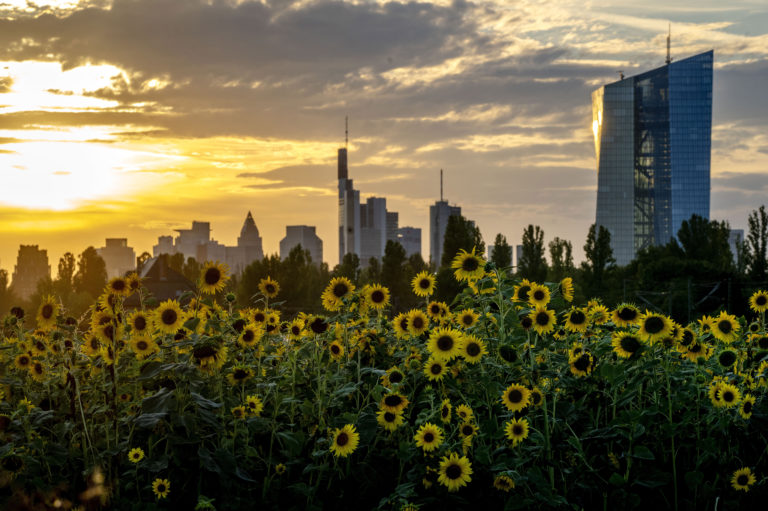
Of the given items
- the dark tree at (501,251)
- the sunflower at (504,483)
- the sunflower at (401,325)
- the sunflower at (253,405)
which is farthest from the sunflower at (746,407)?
the dark tree at (501,251)

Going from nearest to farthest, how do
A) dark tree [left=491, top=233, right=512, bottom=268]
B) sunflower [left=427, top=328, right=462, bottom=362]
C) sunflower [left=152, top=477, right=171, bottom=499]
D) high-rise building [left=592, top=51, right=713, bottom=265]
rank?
sunflower [left=152, top=477, right=171, bottom=499], sunflower [left=427, top=328, right=462, bottom=362], dark tree [left=491, top=233, right=512, bottom=268], high-rise building [left=592, top=51, right=713, bottom=265]

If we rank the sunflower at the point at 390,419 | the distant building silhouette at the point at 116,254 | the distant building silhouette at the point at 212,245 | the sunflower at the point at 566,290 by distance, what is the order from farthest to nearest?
the distant building silhouette at the point at 212,245
the distant building silhouette at the point at 116,254
the sunflower at the point at 566,290
the sunflower at the point at 390,419

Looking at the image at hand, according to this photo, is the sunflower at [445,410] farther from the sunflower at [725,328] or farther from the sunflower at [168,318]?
the sunflower at [725,328]

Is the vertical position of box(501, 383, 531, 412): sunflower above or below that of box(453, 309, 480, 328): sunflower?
below

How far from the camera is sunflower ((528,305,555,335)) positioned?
384 centimetres

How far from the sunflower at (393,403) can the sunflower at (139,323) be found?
1.28 m

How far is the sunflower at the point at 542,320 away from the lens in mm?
3844

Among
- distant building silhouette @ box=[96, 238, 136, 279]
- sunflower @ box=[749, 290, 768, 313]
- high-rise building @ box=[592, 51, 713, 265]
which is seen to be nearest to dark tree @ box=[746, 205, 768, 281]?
sunflower @ box=[749, 290, 768, 313]

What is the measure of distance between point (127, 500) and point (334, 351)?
134 cm

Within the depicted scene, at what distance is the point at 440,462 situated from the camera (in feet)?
11.1

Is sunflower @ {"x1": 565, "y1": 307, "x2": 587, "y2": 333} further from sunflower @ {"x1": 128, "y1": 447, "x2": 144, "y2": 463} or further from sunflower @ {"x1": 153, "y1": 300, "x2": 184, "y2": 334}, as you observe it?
sunflower @ {"x1": 128, "y1": 447, "x2": 144, "y2": 463}

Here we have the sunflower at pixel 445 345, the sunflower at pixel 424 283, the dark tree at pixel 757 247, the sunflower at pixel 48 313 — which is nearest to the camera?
the sunflower at pixel 445 345

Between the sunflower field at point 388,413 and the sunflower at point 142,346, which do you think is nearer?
the sunflower field at point 388,413

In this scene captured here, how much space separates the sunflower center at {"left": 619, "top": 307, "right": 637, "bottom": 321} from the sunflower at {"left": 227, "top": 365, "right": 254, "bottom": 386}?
200 centimetres
